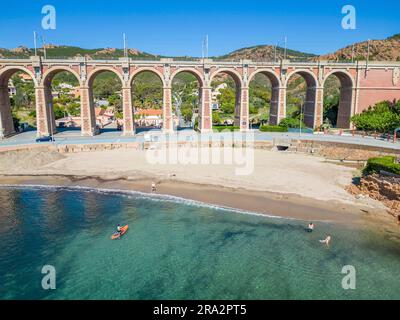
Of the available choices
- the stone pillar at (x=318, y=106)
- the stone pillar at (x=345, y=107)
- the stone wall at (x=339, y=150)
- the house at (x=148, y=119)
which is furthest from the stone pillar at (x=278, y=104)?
the house at (x=148, y=119)

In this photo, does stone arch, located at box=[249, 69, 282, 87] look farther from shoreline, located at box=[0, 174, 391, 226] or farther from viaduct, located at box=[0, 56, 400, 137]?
shoreline, located at box=[0, 174, 391, 226]

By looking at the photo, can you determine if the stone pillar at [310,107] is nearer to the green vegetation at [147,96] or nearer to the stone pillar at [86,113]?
the stone pillar at [86,113]

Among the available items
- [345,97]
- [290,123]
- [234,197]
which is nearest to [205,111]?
[290,123]

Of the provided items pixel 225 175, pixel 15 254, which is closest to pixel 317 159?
pixel 225 175

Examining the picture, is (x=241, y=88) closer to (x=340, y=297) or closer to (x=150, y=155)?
(x=150, y=155)

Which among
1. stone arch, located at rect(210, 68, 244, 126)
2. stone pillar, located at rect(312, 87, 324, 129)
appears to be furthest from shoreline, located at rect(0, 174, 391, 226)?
stone pillar, located at rect(312, 87, 324, 129)

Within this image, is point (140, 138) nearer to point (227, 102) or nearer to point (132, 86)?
point (132, 86)

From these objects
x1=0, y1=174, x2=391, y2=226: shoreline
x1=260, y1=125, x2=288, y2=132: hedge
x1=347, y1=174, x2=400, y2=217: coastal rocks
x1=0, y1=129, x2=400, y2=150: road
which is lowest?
x1=0, y1=174, x2=391, y2=226: shoreline
